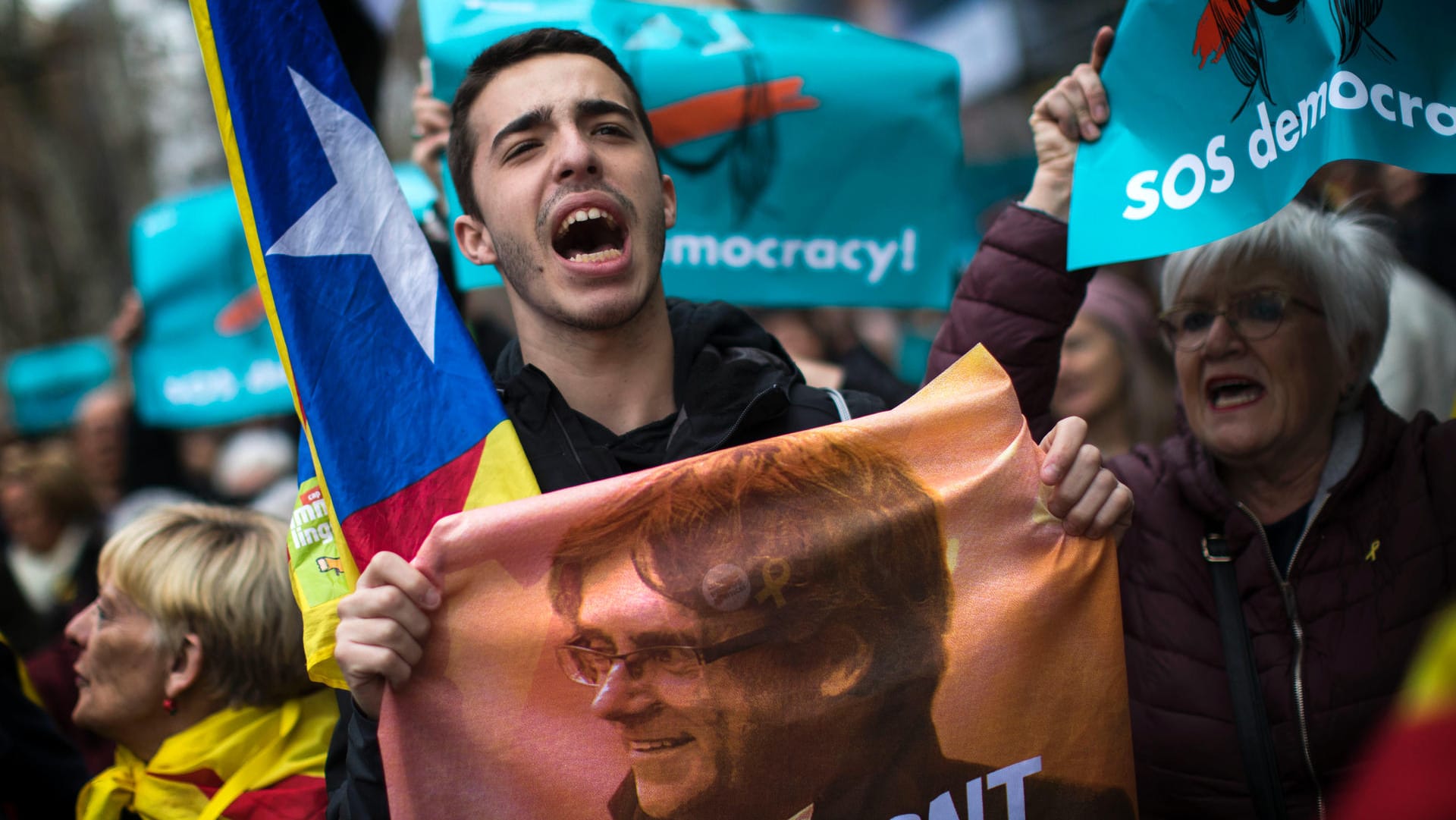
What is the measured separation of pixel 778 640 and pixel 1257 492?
4.33 ft

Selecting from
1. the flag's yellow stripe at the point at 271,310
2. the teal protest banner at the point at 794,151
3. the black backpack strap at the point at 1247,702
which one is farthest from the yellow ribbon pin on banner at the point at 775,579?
the teal protest banner at the point at 794,151

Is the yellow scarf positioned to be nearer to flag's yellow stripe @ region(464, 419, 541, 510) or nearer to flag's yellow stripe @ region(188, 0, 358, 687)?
flag's yellow stripe @ region(188, 0, 358, 687)

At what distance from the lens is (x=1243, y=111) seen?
217cm

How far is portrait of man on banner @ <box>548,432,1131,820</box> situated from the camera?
1782 millimetres

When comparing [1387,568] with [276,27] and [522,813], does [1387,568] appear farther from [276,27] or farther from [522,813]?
[276,27]


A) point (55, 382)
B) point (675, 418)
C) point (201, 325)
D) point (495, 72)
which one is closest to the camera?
point (675, 418)

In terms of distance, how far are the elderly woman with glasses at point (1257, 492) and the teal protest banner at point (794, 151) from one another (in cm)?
96

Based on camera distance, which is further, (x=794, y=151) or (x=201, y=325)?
(x=201, y=325)

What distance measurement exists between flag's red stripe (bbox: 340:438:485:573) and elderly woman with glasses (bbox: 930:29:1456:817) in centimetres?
104

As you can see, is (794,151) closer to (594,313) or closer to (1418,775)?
(594,313)

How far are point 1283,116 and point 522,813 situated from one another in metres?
1.63

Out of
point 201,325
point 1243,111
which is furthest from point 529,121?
point 201,325

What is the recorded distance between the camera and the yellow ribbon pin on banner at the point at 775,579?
1.83 m

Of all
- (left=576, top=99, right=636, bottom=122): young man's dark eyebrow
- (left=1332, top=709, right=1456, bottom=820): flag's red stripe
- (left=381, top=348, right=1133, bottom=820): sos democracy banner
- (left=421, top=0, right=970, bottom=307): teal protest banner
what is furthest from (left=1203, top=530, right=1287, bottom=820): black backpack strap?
(left=1332, top=709, right=1456, bottom=820): flag's red stripe
